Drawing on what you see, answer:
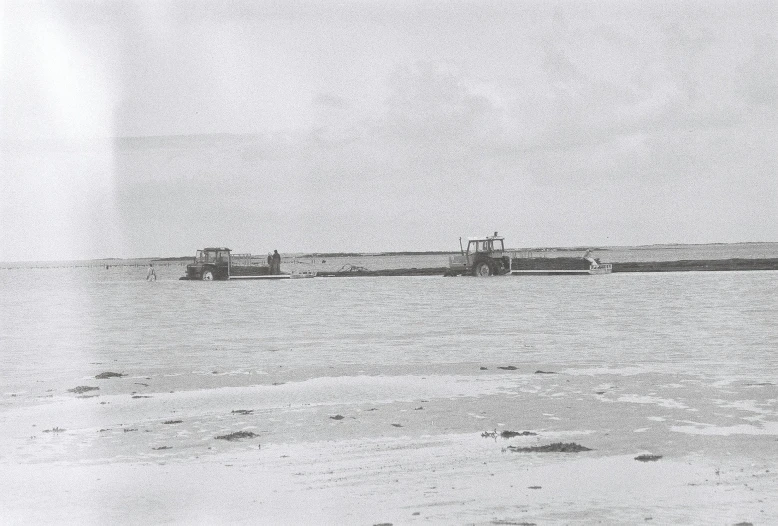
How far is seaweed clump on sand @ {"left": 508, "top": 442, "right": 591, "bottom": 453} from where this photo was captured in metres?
9.25

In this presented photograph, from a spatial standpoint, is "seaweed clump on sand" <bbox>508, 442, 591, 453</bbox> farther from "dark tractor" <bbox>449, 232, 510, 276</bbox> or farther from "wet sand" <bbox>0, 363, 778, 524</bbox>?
"dark tractor" <bbox>449, 232, 510, 276</bbox>

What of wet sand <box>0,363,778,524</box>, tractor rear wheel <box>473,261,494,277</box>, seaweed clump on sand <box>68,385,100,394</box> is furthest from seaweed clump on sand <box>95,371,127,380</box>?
tractor rear wheel <box>473,261,494,277</box>

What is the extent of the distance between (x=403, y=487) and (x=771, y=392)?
777 cm

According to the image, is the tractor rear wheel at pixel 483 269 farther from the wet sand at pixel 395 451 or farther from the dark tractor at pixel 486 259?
the wet sand at pixel 395 451

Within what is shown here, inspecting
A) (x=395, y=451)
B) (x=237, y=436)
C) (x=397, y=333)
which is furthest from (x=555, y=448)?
(x=397, y=333)

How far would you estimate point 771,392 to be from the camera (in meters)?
13.0

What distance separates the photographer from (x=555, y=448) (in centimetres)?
930

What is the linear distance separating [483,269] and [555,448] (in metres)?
52.9

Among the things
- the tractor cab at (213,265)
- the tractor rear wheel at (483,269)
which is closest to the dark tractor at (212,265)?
the tractor cab at (213,265)

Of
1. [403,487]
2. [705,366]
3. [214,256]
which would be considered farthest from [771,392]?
[214,256]

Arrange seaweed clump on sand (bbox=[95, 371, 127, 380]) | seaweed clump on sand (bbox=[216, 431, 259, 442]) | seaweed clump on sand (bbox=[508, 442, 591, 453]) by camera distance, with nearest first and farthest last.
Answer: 1. seaweed clump on sand (bbox=[508, 442, 591, 453])
2. seaweed clump on sand (bbox=[216, 431, 259, 442])
3. seaweed clump on sand (bbox=[95, 371, 127, 380])

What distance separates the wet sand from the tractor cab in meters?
49.4

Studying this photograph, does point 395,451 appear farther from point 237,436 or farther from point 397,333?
point 397,333

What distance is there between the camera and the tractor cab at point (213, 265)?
64.2 m
